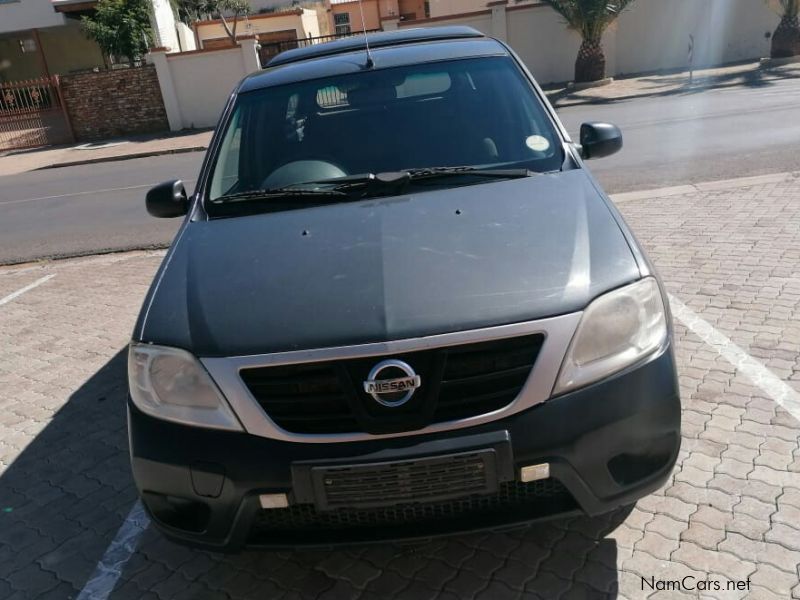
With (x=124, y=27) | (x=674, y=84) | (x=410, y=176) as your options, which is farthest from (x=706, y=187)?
(x=124, y=27)

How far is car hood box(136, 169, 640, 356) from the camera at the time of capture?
224cm

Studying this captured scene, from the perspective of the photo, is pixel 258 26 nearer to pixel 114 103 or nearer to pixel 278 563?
pixel 114 103

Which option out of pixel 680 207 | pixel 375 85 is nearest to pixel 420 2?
pixel 680 207

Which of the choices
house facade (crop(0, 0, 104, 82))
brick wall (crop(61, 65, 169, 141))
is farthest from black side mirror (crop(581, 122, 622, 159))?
house facade (crop(0, 0, 104, 82))

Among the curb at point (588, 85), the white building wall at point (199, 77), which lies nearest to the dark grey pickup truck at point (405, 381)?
the curb at point (588, 85)

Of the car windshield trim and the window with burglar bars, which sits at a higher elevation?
the window with burglar bars

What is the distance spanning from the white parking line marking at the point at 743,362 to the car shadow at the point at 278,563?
1.27 m

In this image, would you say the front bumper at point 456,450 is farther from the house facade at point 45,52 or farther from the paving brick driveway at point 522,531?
the house facade at point 45,52

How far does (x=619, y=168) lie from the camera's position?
9664 millimetres

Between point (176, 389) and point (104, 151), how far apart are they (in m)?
20.0

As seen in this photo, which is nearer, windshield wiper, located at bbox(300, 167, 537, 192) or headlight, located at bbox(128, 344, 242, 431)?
headlight, located at bbox(128, 344, 242, 431)

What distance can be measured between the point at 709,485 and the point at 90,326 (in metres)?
4.97

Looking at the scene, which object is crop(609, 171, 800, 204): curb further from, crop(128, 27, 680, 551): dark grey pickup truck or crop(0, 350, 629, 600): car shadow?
crop(0, 350, 629, 600): car shadow

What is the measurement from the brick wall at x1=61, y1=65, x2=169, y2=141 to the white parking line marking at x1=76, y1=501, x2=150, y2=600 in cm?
2173
